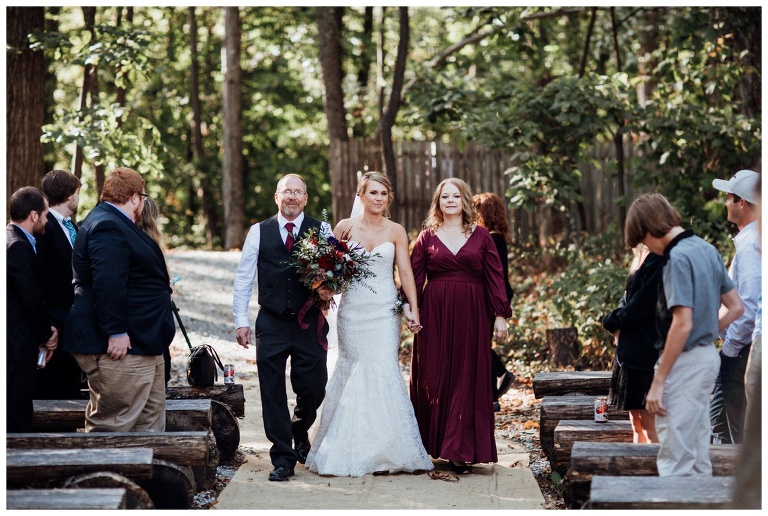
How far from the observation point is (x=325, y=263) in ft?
22.4

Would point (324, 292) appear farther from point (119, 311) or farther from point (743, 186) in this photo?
point (743, 186)

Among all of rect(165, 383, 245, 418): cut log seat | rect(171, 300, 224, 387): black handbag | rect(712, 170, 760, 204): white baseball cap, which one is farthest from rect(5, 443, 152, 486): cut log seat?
rect(712, 170, 760, 204): white baseball cap

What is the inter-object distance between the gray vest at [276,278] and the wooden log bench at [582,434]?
2.10m

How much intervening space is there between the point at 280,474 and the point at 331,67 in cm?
1301

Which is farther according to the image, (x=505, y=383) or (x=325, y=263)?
(x=505, y=383)

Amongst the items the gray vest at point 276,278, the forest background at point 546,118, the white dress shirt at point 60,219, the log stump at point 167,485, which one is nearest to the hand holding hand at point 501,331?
the gray vest at point 276,278

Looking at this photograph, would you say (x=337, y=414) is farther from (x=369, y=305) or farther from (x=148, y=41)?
(x=148, y=41)

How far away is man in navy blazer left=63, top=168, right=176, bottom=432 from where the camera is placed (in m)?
5.93

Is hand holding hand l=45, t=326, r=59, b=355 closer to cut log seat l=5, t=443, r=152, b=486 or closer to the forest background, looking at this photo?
cut log seat l=5, t=443, r=152, b=486

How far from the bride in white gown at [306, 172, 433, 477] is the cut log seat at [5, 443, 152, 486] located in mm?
2016

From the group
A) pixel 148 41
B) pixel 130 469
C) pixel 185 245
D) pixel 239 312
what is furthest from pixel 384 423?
pixel 185 245

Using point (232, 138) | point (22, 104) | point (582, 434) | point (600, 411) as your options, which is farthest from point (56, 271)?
point (232, 138)

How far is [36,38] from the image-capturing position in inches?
443

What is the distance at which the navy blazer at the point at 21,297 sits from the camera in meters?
6.09
